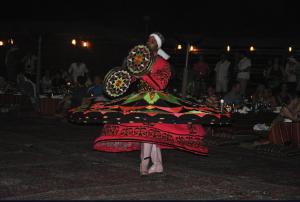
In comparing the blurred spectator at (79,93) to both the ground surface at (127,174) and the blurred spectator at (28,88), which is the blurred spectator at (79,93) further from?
the blurred spectator at (28,88)

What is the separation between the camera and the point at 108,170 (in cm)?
802

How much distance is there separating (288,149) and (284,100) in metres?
3.89

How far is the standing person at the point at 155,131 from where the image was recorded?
7.37 m

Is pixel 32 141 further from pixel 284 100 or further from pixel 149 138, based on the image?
pixel 284 100

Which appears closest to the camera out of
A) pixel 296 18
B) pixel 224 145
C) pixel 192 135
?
pixel 192 135

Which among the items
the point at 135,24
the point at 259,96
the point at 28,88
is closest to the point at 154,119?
the point at 259,96

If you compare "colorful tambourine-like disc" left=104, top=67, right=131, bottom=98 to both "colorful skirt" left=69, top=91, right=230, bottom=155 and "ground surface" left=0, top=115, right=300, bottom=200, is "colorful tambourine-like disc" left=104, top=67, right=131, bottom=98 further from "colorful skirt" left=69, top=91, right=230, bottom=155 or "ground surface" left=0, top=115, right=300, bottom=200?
"ground surface" left=0, top=115, right=300, bottom=200

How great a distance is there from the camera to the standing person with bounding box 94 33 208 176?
7.37 m

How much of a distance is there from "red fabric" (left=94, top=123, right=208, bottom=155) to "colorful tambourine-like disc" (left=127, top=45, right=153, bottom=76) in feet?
2.41

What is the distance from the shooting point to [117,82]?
807cm

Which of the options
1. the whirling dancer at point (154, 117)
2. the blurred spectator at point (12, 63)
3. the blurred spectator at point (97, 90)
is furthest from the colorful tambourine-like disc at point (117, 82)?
the blurred spectator at point (12, 63)

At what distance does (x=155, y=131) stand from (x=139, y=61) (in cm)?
98

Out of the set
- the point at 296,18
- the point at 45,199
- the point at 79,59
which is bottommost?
the point at 45,199

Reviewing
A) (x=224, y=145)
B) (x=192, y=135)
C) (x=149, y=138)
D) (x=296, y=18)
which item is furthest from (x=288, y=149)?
(x=296, y=18)
